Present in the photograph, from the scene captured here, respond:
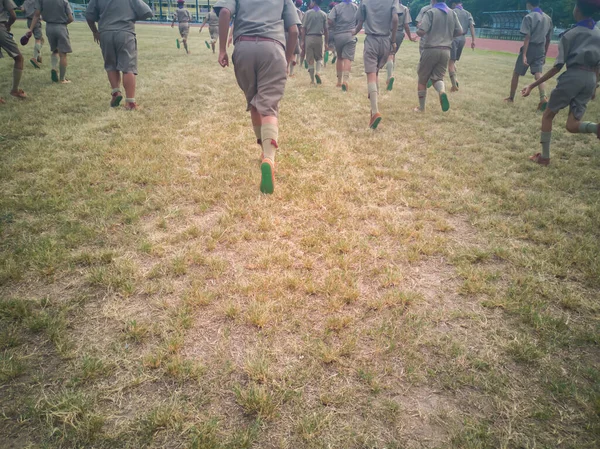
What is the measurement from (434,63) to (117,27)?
6.08 m

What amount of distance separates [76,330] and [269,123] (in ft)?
9.09

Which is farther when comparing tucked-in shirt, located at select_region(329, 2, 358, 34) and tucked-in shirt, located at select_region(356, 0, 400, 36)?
tucked-in shirt, located at select_region(329, 2, 358, 34)

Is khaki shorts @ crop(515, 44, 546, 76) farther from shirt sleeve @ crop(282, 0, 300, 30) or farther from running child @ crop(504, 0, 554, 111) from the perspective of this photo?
shirt sleeve @ crop(282, 0, 300, 30)

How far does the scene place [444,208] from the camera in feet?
12.2

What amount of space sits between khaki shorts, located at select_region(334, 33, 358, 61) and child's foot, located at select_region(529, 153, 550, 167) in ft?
18.1

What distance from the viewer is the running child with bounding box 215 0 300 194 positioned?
12.0ft

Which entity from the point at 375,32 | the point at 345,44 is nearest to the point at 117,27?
the point at 375,32

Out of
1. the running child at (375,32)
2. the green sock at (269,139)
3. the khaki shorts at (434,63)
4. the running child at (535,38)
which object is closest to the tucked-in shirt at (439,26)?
the khaki shorts at (434,63)

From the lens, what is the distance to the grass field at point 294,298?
5.36ft

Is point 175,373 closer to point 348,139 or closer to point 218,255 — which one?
point 218,255

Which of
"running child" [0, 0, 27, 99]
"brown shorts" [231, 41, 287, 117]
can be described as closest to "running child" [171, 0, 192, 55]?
"running child" [0, 0, 27, 99]

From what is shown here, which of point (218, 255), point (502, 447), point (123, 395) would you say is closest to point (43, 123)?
point (218, 255)

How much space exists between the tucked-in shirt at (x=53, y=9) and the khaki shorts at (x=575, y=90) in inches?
400

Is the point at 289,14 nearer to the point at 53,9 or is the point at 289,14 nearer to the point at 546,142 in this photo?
the point at 546,142
